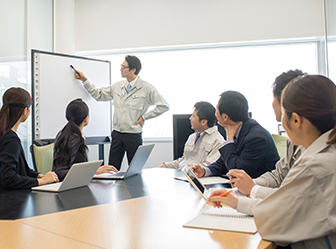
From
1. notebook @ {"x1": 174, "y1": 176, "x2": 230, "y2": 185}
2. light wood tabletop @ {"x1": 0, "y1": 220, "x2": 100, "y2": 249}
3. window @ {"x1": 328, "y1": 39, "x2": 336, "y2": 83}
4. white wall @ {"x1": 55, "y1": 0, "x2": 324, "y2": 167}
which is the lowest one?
light wood tabletop @ {"x1": 0, "y1": 220, "x2": 100, "y2": 249}

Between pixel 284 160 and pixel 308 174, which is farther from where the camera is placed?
pixel 284 160

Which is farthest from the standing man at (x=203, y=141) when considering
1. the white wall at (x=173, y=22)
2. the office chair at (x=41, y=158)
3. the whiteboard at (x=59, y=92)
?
the white wall at (x=173, y=22)

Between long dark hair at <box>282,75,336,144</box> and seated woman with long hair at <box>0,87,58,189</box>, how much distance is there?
1386 mm

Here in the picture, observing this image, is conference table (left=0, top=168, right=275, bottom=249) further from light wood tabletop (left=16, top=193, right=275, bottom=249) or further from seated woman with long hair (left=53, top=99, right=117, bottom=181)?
seated woman with long hair (left=53, top=99, right=117, bottom=181)

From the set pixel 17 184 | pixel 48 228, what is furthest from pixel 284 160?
pixel 17 184

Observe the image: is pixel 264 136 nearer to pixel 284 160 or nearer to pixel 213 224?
pixel 284 160

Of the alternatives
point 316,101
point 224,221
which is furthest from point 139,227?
point 316,101

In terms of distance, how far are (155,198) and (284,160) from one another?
0.67 m

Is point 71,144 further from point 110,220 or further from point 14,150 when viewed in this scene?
point 110,220

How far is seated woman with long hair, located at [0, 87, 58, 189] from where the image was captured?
5.31ft

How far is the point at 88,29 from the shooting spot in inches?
180

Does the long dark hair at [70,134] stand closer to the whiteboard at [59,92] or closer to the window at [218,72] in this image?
the whiteboard at [59,92]

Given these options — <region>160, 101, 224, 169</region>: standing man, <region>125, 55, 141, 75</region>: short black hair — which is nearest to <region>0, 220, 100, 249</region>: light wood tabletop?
<region>160, 101, 224, 169</region>: standing man

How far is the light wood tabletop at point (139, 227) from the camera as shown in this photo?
85 cm
